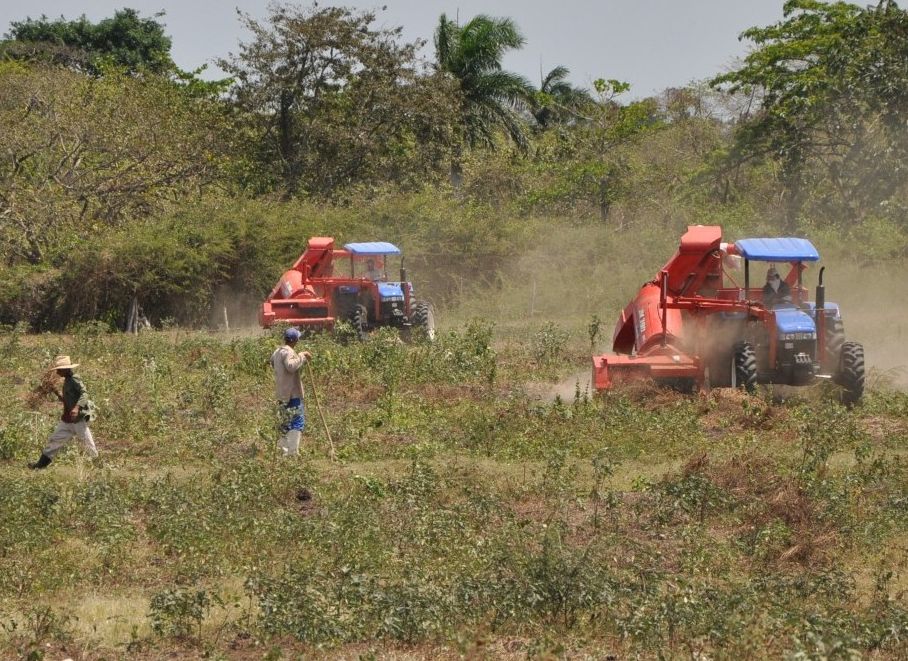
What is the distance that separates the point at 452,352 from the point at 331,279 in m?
5.71

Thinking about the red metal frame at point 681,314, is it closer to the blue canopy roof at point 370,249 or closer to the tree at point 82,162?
the blue canopy roof at point 370,249

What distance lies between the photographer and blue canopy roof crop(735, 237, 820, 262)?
17.5 m

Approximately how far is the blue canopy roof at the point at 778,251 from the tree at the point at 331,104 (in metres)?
24.7

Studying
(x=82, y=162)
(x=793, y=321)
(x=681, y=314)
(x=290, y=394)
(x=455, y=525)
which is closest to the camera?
(x=455, y=525)

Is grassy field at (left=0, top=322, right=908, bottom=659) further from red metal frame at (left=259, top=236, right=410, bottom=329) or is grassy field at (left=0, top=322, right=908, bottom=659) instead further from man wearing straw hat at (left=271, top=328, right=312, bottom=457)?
red metal frame at (left=259, top=236, right=410, bottom=329)

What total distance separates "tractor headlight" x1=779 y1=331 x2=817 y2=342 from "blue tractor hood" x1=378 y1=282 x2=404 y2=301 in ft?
32.3

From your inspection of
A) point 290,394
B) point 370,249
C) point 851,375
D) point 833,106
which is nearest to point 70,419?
point 290,394

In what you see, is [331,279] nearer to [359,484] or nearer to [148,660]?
[359,484]

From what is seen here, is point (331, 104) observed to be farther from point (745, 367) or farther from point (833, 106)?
point (745, 367)

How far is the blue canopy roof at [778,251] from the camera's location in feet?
57.4

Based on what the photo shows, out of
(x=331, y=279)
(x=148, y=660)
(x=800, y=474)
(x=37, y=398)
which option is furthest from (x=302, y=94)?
(x=148, y=660)

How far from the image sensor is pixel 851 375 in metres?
17.2

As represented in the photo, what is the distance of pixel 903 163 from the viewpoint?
3303 cm

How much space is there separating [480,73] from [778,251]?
2723cm
